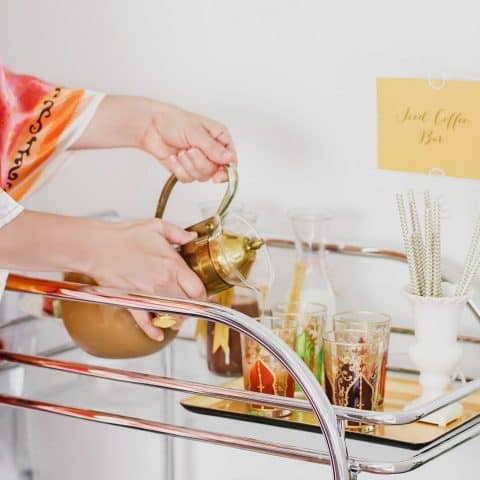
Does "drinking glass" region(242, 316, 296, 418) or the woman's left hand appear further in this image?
the woman's left hand

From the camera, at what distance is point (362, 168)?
4.63 feet

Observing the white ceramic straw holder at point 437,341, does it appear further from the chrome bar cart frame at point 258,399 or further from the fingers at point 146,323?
the fingers at point 146,323

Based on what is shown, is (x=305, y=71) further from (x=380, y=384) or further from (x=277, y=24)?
(x=380, y=384)

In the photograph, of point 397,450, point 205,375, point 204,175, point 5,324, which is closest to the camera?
point 397,450

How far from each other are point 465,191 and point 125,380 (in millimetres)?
432

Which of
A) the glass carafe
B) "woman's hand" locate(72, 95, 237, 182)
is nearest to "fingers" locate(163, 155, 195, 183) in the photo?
"woman's hand" locate(72, 95, 237, 182)

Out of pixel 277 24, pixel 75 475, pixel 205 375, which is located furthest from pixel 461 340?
pixel 75 475

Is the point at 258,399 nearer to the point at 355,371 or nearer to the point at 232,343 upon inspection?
the point at 355,371

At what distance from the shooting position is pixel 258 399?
110 centimetres

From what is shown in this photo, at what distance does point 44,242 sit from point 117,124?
29 centimetres

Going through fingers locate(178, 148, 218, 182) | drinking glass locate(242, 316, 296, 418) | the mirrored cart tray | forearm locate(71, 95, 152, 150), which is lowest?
the mirrored cart tray

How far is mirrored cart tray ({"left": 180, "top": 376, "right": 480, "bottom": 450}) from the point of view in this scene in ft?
3.73

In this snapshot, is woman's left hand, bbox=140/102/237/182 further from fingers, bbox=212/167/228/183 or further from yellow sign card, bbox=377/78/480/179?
yellow sign card, bbox=377/78/480/179

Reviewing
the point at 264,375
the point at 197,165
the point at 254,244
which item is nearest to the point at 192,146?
the point at 197,165
